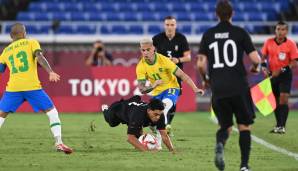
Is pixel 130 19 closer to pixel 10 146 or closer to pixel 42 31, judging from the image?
pixel 42 31

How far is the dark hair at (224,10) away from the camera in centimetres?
937

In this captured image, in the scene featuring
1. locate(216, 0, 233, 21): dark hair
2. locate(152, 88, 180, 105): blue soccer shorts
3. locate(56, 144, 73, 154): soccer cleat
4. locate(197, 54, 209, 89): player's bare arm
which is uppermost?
locate(216, 0, 233, 21): dark hair

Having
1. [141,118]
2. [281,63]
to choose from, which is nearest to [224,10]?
[141,118]

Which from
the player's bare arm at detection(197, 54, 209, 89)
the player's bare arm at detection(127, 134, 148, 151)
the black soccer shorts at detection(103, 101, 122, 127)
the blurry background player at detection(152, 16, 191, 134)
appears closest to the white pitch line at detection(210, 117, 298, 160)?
the blurry background player at detection(152, 16, 191, 134)

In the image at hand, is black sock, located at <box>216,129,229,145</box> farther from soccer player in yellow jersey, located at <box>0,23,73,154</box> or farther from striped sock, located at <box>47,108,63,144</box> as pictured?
striped sock, located at <box>47,108,63,144</box>

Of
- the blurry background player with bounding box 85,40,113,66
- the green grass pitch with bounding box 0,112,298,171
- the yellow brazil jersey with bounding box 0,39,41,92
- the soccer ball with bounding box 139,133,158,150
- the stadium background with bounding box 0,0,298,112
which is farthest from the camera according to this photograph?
the blurry background player with bounding box 85,40,113,66

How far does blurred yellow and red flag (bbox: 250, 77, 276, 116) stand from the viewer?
16.7 metres

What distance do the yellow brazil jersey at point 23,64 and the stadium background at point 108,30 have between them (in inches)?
407

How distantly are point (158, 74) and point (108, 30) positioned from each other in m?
15.3

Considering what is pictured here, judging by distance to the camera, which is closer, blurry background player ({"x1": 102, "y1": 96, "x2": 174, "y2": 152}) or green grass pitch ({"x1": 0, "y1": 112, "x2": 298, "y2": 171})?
green grass pitch ({"x1": 0, "y1": 112, "x2": 298, "y2": 171})

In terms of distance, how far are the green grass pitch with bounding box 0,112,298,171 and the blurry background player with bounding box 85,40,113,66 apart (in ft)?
18.9

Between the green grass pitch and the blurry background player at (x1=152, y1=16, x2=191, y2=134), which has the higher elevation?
the blurry background player at (x1=152, y1=16, x2=191, y2=134)

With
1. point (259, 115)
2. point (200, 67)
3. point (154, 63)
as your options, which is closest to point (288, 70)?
point (154, 63)

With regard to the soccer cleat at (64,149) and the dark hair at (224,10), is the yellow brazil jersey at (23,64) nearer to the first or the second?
the soccer cleat at (64,149)
